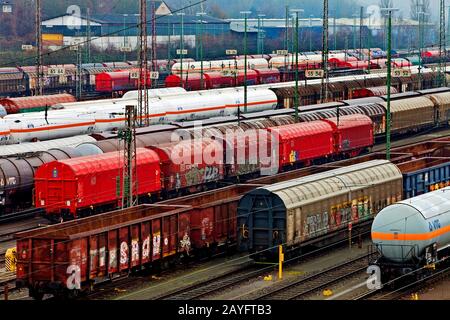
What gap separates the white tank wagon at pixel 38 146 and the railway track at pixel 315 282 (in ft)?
61.8

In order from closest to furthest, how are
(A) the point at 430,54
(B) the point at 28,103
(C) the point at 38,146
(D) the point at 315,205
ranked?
1. (D) the point at 315,205
2. (C) the point at 38,146
3. (B) the point at 28,103
4. (A) the point at 430,54

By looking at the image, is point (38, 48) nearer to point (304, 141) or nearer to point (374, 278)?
point (304, 141)

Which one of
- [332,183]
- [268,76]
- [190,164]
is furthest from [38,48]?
[332,183]

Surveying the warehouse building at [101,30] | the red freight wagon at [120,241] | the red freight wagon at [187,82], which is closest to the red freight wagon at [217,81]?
the red freight wagon at [187,82]

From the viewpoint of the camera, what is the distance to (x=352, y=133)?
64.8 m

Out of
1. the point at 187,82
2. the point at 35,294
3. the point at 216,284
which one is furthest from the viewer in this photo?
the point at 187,82

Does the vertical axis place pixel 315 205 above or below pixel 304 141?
below

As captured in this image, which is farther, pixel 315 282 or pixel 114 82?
pixel 114 82

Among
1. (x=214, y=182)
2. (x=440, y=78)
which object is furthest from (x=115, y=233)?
(x=440, y=78)

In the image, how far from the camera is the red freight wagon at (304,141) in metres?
57.4

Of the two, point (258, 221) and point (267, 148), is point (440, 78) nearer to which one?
point (267, 148)

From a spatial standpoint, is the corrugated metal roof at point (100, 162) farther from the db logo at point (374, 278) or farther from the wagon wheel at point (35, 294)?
the db logo at point (374, 278)

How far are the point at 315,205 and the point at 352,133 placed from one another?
2784 cm
